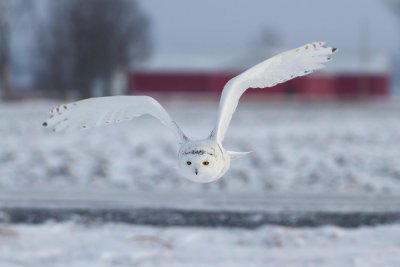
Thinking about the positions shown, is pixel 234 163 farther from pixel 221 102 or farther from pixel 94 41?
pixel 94 41

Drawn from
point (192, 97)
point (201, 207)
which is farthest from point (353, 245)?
point (192, 97)

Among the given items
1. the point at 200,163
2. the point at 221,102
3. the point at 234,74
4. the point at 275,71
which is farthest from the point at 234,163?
the point at 234,74

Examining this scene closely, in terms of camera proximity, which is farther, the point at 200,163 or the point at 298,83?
the point at 298,83

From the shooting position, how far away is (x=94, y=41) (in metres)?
54.0

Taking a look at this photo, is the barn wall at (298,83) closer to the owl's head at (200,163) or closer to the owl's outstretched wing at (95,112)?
the owl's outstretched wing at (95,112)

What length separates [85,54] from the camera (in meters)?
53.7

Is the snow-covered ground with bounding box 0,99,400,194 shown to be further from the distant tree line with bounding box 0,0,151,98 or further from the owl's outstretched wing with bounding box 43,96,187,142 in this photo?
the distant tree line with bounding box 0,0,151,98

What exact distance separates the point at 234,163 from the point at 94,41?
1649 inches

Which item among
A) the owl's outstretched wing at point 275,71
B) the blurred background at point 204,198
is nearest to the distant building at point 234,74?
the blurred background at point 204,198

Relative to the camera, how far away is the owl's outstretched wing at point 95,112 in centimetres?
287

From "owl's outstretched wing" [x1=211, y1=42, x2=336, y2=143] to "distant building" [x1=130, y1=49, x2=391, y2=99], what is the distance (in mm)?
49723

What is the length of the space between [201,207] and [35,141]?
374 inches

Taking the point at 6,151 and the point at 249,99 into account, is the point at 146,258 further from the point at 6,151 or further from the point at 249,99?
the point at 249,99

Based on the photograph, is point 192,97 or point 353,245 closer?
point 353,245
